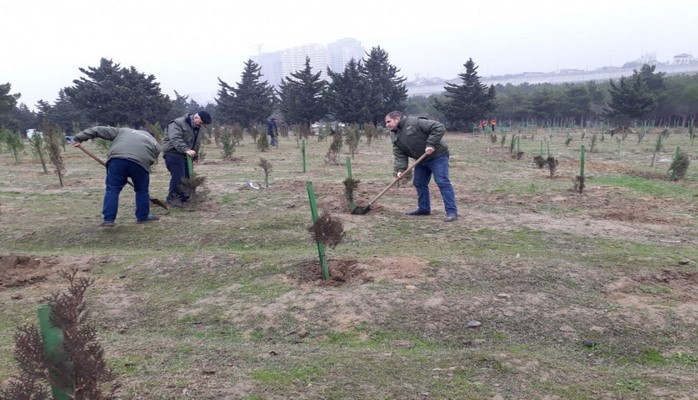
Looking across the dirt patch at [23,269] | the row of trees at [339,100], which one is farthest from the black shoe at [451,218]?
the row of trees at [339,100]

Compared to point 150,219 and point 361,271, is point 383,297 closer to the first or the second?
point 361,271

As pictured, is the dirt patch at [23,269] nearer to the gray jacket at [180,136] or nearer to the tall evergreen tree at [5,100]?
the gray jacket at [180,136]

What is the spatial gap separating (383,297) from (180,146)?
419 centimetres

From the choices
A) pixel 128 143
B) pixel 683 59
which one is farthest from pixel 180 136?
pixel 683 59

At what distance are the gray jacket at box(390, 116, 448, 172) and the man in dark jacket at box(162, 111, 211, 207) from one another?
2610 mm

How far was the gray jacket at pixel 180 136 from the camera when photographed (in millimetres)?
6742

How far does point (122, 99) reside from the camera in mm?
30859

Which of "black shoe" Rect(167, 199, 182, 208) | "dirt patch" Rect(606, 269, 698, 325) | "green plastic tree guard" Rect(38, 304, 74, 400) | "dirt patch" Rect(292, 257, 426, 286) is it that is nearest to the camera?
"green plastic tree guard" Rect(38, 304, 74, 400)

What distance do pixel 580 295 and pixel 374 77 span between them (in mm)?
37113

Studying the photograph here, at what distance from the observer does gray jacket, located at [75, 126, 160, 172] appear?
5859 millimetres

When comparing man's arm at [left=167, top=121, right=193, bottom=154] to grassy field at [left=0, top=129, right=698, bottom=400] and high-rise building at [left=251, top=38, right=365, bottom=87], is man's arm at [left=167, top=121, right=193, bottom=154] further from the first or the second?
high-rise building at [left=251, top=38, right=365, bottom=87]

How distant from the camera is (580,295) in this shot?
3.78m

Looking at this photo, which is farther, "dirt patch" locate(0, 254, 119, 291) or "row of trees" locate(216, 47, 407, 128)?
"row of trees" locate(216, 47, 407, 128)

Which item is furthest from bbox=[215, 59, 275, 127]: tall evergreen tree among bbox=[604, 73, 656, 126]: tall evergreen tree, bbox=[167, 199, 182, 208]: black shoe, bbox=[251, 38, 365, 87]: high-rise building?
bbox=[251, 38, 365, 87]: high-rise building
